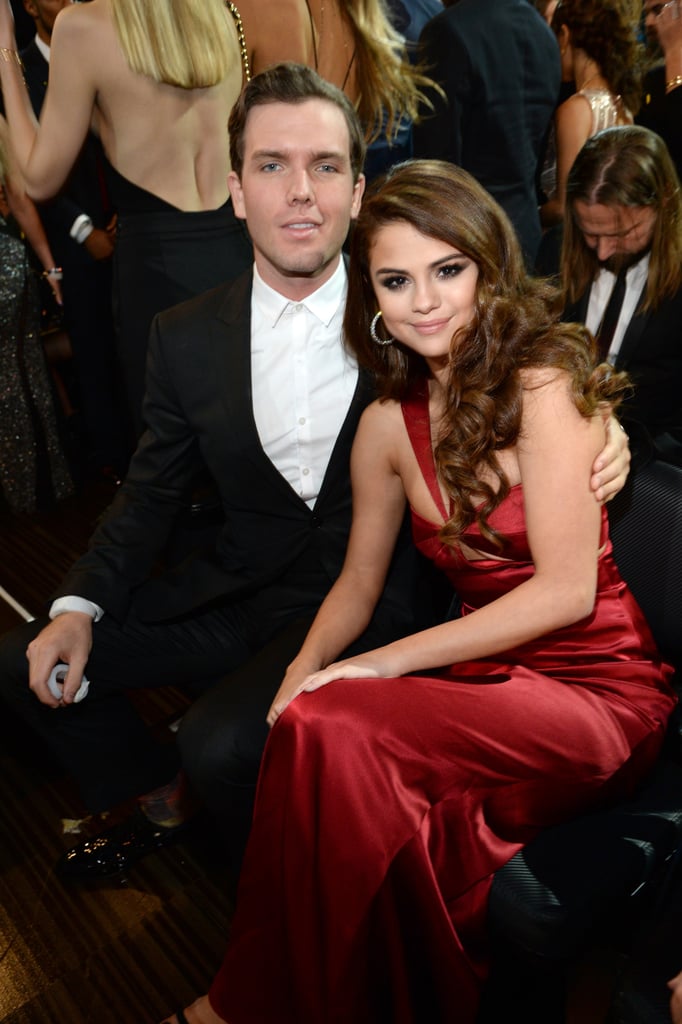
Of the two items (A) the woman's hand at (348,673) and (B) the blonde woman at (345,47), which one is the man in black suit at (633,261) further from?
(A) the woman's hand at (348,673)

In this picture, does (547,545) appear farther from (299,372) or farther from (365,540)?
(299,372)

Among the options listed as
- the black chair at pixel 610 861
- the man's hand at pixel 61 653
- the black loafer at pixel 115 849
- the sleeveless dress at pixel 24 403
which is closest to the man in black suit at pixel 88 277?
the sleeveless dress at pixel 24 403

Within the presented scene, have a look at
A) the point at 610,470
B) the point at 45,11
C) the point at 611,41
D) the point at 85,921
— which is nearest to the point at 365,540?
the point at 610,470

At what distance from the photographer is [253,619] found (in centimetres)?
197

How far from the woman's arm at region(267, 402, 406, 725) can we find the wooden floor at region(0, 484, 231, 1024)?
1.90 feet

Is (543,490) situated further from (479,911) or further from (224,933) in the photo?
(224,933)

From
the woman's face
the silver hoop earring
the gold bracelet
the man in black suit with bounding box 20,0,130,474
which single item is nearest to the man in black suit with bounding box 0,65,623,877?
the silver hoop earring

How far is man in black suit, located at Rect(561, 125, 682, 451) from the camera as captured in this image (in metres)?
2.14

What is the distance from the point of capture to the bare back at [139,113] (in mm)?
2070

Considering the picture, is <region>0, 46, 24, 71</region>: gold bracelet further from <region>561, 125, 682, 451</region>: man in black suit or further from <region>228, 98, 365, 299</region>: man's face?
<region>561, 125, 682, 451</region>: man in black suit

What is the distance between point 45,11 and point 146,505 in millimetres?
1802

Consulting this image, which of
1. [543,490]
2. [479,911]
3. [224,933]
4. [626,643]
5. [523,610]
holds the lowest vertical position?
[224,933]

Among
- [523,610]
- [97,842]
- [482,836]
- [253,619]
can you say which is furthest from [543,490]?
[97,842]

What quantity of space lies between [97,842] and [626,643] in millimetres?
1138
